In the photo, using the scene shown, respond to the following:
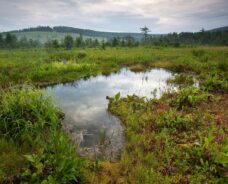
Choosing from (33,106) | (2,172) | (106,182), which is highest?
(33,106)

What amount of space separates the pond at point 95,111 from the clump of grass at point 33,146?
0.58 metres

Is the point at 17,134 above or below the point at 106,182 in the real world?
above

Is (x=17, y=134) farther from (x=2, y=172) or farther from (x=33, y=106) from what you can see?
(x=2, y=172)

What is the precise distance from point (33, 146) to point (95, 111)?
15.3 ft

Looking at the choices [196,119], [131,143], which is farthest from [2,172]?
[196,119]

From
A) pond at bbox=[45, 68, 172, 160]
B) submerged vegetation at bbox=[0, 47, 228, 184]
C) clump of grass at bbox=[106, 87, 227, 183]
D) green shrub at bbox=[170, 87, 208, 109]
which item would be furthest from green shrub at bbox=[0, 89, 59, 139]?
green shrub at bbox=[170, 87, 208, 109]

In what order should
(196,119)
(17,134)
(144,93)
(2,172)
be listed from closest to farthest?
(2,172)
(17,134)
(196,119)
(144,93)

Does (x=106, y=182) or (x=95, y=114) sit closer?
(x=106, y=182)

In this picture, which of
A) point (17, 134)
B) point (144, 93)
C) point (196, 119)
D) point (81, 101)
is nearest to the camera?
point (17, 134)

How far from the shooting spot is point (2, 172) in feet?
16.1

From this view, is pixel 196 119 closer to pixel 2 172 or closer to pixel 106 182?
pixel 106 182

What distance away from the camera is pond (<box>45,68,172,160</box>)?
7082 mm

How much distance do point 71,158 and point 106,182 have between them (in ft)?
3.33

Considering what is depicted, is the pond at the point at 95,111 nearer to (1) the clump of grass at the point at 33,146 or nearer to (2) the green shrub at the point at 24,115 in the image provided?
(1) the clump of grass at the point at 33,146
